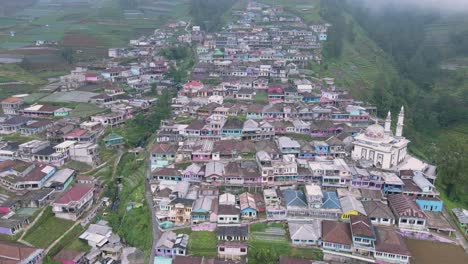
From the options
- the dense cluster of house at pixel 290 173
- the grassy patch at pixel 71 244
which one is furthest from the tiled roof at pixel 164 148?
the grassy patch at pixel 71 244

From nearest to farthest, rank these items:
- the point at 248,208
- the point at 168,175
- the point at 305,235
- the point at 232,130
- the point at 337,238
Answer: the point at 337,238, the point at 305,235, the point at 248,208, the point at 168,175, the point at 232,130

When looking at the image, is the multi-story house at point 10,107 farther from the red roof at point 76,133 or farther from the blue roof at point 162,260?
the blue roof at point 162,260

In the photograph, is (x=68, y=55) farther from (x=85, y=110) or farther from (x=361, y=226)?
(x=361, y=226)

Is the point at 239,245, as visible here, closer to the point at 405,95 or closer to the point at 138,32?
the point at 405,95

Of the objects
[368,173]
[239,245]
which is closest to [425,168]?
[368,173]

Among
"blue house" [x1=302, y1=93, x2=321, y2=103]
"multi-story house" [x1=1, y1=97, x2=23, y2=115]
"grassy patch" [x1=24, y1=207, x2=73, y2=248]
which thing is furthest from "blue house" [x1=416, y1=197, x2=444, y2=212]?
"multi-story house" [x1=1, y1=97, x2=23, y2=115]

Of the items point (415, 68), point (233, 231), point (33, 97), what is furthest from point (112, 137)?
point (415, 68)
